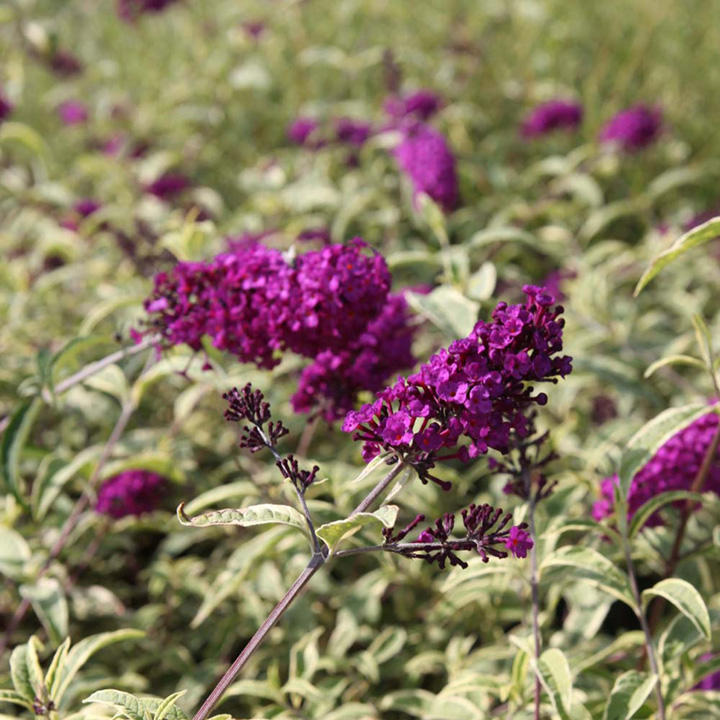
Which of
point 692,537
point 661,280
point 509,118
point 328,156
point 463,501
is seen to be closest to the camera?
point 692,537

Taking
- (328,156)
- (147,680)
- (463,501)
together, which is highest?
(328,156)

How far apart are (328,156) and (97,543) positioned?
8.25ft

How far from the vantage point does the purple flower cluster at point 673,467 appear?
196 cm

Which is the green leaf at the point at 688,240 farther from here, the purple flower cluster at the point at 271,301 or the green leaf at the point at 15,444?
the green leaf at the point at 15,444

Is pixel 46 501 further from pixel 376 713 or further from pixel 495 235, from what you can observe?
pixel 495 235

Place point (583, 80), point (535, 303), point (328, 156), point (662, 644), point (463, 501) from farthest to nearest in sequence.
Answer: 1. point (583, 80)
2. point (328, 156)
3. point (463, 501)
4. point (662, 644)
5. point (535, 303)

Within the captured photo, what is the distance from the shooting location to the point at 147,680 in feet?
8.01

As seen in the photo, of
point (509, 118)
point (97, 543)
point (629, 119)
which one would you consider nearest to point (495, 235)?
point (97, 543)

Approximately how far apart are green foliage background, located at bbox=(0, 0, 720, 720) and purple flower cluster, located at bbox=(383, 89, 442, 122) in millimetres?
295

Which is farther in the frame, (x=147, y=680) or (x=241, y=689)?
(x=147, y=680)

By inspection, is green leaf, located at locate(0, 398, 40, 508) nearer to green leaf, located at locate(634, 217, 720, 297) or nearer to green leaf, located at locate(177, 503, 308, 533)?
green leaf, located at locate(177, 503, 308, 533)

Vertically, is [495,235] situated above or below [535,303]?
below

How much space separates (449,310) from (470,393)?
71cm

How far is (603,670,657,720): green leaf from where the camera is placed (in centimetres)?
167
